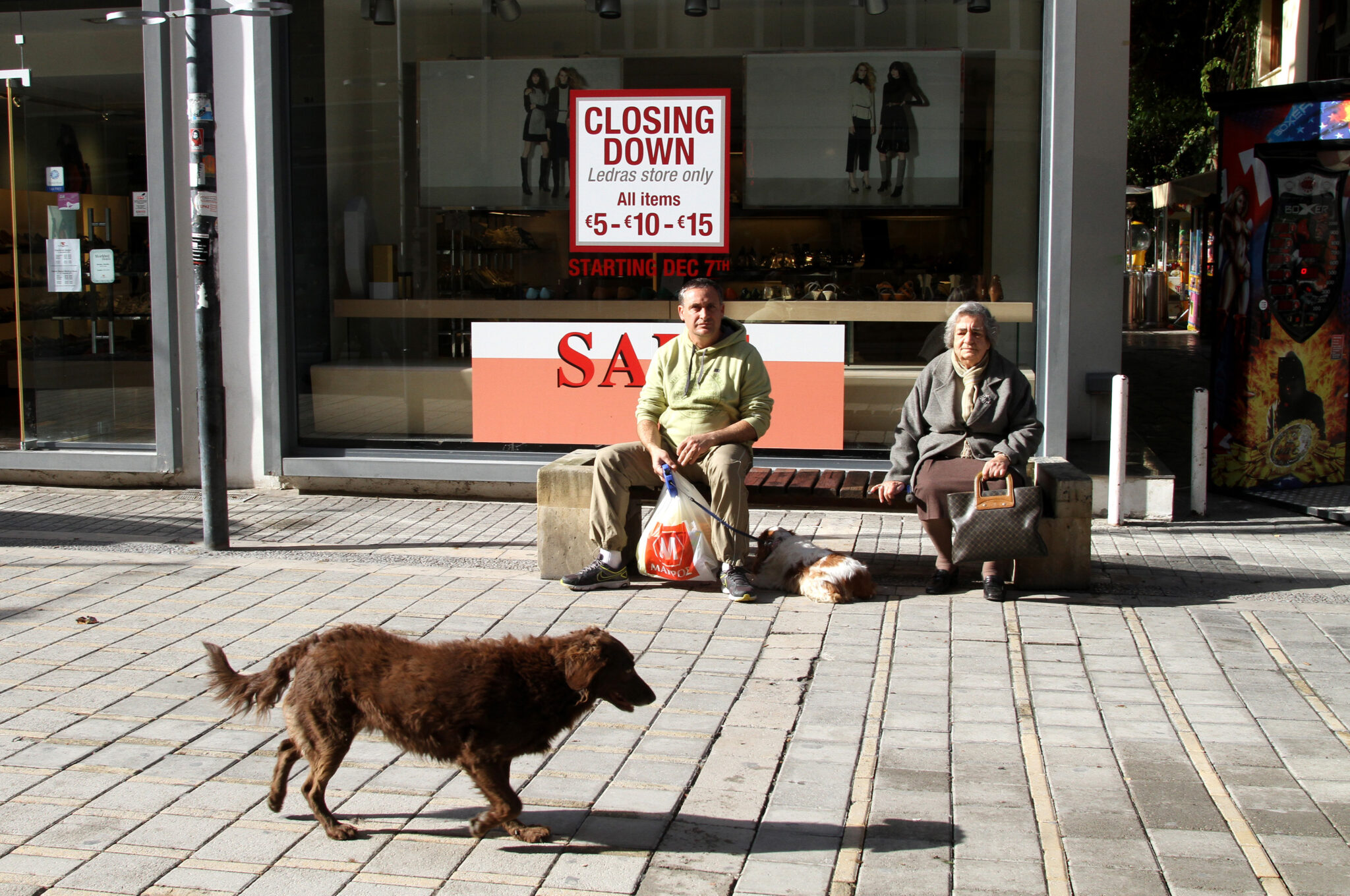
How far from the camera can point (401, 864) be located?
11.3 feet

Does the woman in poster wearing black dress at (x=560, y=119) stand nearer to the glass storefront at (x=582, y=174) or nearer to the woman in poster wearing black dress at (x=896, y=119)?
the glass storefront at (x=582, y=174)

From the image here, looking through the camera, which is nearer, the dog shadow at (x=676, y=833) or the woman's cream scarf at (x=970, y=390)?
the dog shadow at (x=676, y=833)

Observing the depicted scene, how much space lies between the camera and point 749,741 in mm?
4367

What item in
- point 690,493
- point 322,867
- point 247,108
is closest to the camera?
point 322,867

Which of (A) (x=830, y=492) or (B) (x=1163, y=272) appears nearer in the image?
(A) (x=830, y=492)

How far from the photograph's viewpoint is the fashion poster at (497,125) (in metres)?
8.80

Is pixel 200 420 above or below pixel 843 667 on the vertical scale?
above

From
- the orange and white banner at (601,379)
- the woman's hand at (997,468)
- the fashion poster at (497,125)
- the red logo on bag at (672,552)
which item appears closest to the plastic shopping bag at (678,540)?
the red logo on bag at (672,552)

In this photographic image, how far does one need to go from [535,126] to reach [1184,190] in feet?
46.5

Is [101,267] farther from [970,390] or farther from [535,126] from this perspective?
[970,390]

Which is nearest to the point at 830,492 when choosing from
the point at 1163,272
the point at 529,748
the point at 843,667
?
the point at 843,667

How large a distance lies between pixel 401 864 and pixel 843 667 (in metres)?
2.27

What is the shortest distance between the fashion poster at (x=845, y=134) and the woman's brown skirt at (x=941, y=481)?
9.42ft

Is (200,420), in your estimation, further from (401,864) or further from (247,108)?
(401,864)
